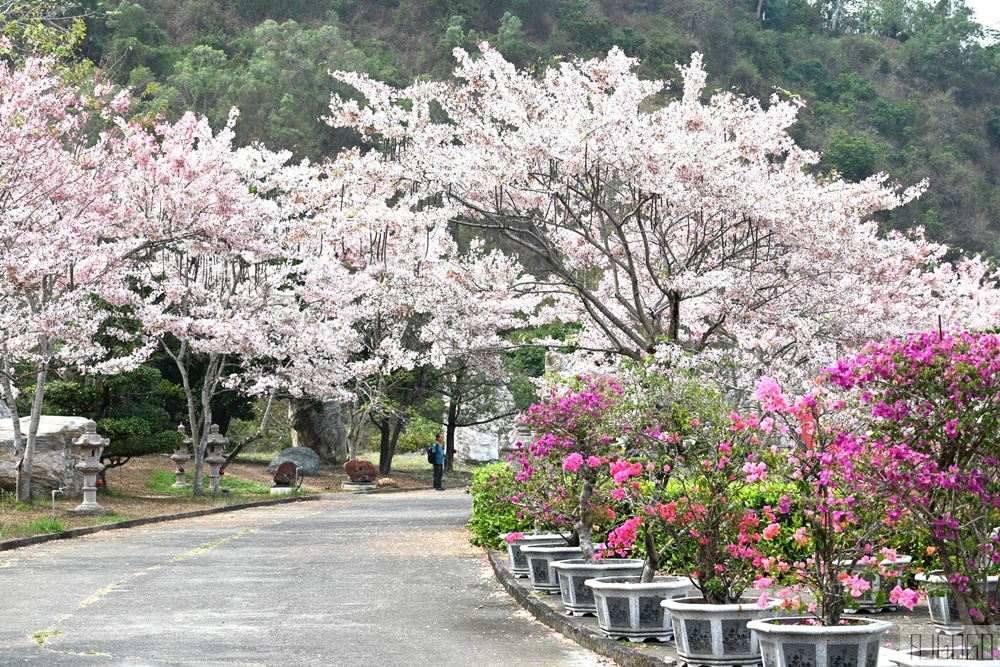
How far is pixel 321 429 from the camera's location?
48469 mm

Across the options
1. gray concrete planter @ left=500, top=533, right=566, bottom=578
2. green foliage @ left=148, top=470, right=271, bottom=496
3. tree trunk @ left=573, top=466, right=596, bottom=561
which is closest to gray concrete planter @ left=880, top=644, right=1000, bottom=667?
tree trunk @ left=573, top=466, right=596, bottom=561

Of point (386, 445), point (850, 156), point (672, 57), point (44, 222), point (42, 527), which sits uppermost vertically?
point (672, 57)

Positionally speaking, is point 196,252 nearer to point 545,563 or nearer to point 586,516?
point 545,563

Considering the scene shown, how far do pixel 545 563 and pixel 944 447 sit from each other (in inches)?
263

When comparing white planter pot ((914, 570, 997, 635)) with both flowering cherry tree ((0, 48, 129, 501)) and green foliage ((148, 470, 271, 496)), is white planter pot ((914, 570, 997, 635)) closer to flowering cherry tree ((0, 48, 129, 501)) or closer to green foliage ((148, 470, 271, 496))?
flowering cherry tree ((0, 48, 129, 501))

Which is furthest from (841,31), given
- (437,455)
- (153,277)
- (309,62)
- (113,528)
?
(113,528)

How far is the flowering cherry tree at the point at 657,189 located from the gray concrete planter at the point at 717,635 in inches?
316

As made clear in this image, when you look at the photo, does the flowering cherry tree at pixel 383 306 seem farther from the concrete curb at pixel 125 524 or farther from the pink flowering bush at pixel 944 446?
the pink flowering bush at pixel 944 446

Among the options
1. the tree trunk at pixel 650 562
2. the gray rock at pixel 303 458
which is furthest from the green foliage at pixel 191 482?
the tree trunk at pixel 650 562

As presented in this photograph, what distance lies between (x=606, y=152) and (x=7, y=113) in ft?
33.9

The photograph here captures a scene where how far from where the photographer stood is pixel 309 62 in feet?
245

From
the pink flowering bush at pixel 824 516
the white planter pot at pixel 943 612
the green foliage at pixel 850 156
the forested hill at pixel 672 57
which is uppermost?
the forested hill at pixel 672 57

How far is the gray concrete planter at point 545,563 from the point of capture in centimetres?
1289

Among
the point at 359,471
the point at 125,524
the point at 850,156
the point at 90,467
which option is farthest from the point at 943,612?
the point at 850,156
